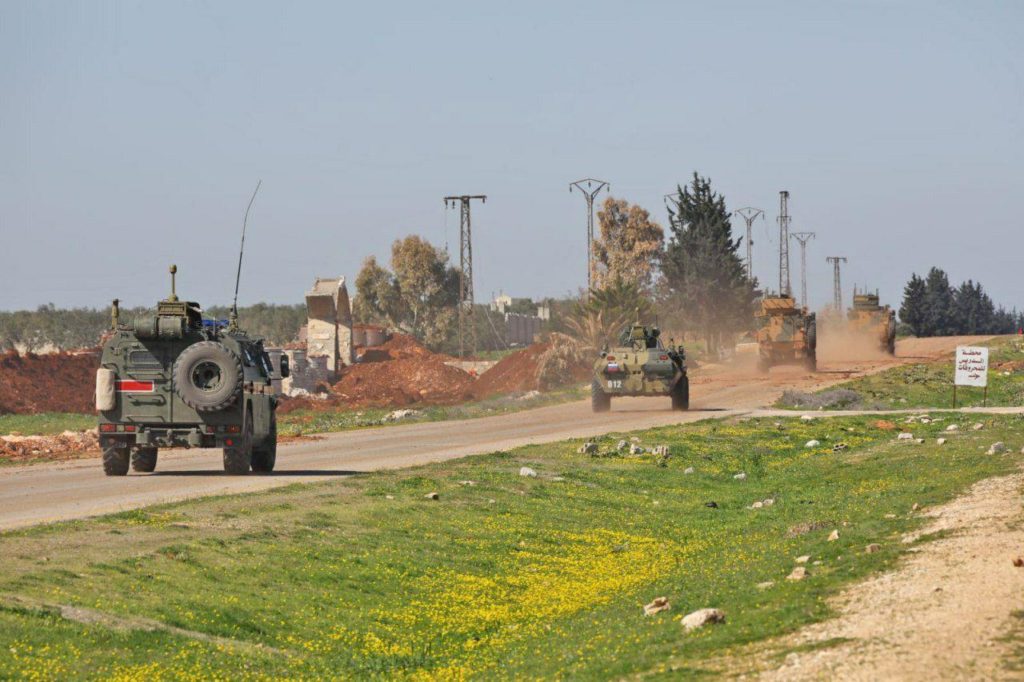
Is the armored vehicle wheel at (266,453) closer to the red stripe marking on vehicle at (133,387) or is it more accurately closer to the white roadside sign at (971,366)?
the red stripe marking on vehicle at (133,387)

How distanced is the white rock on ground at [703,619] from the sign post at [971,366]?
31.4 meters

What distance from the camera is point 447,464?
28.5 meters

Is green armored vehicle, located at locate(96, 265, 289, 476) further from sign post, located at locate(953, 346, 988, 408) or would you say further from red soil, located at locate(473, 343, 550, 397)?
red soil, located at locate(473, 343, 550, 397)

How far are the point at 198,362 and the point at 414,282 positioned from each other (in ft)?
287

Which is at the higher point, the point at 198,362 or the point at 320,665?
the point at 198,362

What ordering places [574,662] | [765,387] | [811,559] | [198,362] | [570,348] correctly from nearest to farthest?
[574,662]
[811,559]
[198,362]
[765,387]
[570,348]

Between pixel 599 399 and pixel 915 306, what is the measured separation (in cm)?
8073

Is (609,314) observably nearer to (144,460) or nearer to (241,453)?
(144,460)

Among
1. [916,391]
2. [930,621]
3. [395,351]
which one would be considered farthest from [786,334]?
[930,621]

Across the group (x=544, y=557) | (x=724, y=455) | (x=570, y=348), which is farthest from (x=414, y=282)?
(x=544, y=557)

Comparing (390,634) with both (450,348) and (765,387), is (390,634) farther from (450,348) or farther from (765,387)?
(450,348)

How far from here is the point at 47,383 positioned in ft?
206

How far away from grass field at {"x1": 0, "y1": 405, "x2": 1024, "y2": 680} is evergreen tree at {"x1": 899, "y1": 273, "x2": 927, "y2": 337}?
9825 cm

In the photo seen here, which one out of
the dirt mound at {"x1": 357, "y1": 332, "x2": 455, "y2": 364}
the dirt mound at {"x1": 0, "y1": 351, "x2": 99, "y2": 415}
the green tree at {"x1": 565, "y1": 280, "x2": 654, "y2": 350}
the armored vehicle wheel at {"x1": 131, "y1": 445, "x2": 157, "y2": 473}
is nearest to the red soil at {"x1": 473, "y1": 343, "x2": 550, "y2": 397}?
the green tree at {"x1": 565, "y1": 280, "x2": 654, "y2": 350}
